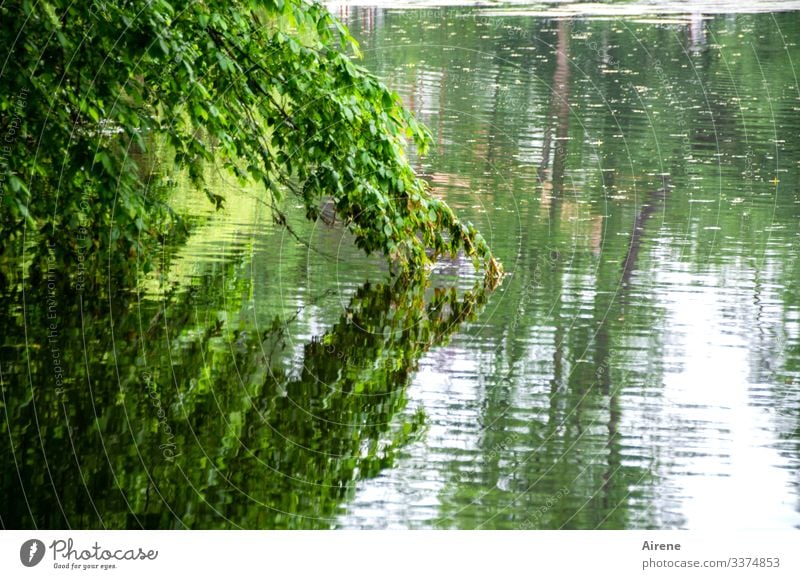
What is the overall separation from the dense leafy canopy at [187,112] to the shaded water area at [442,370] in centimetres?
61

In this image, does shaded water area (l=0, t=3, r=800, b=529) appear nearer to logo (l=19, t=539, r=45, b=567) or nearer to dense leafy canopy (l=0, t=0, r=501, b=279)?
logo (l=19, t=539, r=45, b=567)

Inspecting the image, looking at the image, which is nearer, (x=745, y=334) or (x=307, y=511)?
(x=307, y=511)

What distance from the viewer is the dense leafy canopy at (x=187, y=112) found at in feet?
28.4

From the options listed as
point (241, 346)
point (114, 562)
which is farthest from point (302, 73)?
point (114, 562)

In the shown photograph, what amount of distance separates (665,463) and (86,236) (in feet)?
16.9

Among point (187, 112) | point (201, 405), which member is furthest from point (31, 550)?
point (187, 112)

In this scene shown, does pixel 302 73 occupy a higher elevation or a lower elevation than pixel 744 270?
higher

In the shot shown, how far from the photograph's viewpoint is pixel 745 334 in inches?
376

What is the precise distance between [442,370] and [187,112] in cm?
293

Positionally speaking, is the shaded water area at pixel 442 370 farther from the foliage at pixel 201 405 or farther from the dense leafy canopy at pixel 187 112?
the dense leafy canopy at pixel 187 112

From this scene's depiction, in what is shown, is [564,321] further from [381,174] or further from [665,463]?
[665,463]

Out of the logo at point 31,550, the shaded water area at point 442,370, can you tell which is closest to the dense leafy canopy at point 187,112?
the shaded water area at point 442,370

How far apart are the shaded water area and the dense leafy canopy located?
611mm

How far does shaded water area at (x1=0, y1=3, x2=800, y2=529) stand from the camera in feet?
22.3
